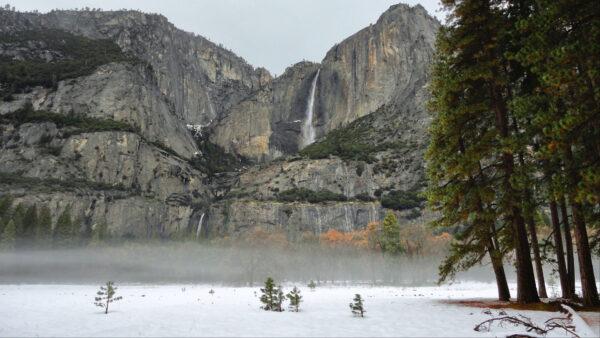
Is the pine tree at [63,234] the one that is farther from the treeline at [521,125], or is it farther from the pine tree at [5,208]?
the treeline at [521,125]

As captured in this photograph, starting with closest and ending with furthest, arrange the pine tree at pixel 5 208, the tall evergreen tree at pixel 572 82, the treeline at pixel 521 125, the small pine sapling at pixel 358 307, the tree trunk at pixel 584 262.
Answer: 1. the tall evergreen tree at pixel 572 82
2. the treeline at pixel 521 125
3. the small pine sapling at pixel 358 307
4. the tree trunk at pixel 584 262
5. the pine tree at pixel 5 208

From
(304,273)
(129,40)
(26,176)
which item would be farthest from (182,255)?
(129,40)

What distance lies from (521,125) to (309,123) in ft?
473

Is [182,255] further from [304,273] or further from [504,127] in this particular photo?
[504,127]

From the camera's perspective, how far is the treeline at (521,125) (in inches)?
368

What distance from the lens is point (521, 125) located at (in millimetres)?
14242

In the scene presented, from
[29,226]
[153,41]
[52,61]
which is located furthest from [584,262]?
[153,41]

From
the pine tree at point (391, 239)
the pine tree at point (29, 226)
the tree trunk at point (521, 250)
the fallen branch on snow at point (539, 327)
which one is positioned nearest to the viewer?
the fallen branch on snow at point (539, 327)

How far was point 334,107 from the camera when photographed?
150m

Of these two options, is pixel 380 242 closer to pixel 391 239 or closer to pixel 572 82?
pixel 391 239

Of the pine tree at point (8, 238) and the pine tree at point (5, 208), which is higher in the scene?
the pine tree at point (5, 208)

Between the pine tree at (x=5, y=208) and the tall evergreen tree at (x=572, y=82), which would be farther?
the pine tree at (x=5, y=208)

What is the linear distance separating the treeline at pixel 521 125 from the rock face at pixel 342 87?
108112 millimetres

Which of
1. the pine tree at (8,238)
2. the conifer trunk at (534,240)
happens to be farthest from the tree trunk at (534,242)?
the pine tree at (8,238)
